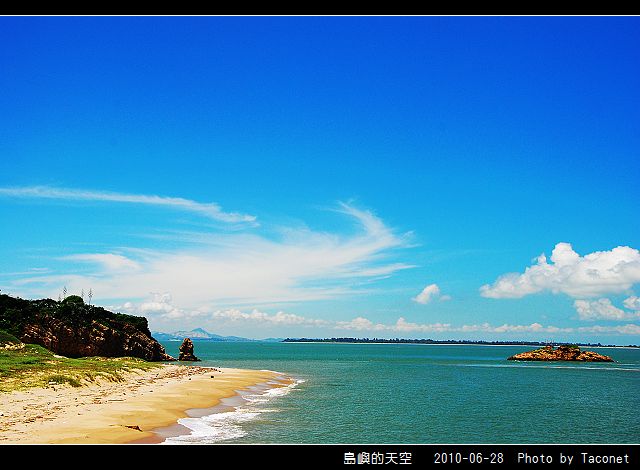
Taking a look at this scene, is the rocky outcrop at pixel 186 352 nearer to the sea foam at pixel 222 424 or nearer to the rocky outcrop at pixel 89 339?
the rocky outcrop at pixel 89 339

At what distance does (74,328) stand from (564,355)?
556ft

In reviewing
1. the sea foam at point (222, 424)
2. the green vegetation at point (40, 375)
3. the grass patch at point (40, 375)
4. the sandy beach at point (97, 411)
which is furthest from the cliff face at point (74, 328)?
the sea foam at point (222, 424)

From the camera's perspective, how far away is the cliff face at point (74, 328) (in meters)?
100

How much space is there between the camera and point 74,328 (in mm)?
108250

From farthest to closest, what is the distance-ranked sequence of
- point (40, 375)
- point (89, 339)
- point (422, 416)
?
point (89, 339) < point (40, 375) < point (422, 416)

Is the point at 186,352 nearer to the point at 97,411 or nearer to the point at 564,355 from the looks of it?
the point at 97,411

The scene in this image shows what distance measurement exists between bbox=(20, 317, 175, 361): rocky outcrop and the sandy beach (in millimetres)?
49272

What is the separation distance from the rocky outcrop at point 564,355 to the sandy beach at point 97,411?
514 ft

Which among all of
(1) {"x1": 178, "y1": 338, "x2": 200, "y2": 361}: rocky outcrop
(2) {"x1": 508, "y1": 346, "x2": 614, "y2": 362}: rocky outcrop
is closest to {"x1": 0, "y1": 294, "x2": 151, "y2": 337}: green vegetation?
(1) {"x1": 178, "y1": 338, "x2": 200, "y2": 361}: rocky outcrop

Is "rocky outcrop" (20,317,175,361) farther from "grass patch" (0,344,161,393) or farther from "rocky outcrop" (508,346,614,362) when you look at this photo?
"rocky outcrop" (508,346,614,362)

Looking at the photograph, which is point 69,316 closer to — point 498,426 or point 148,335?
point 148,335

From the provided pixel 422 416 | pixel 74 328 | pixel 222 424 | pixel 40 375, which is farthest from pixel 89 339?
pixel 422 416
